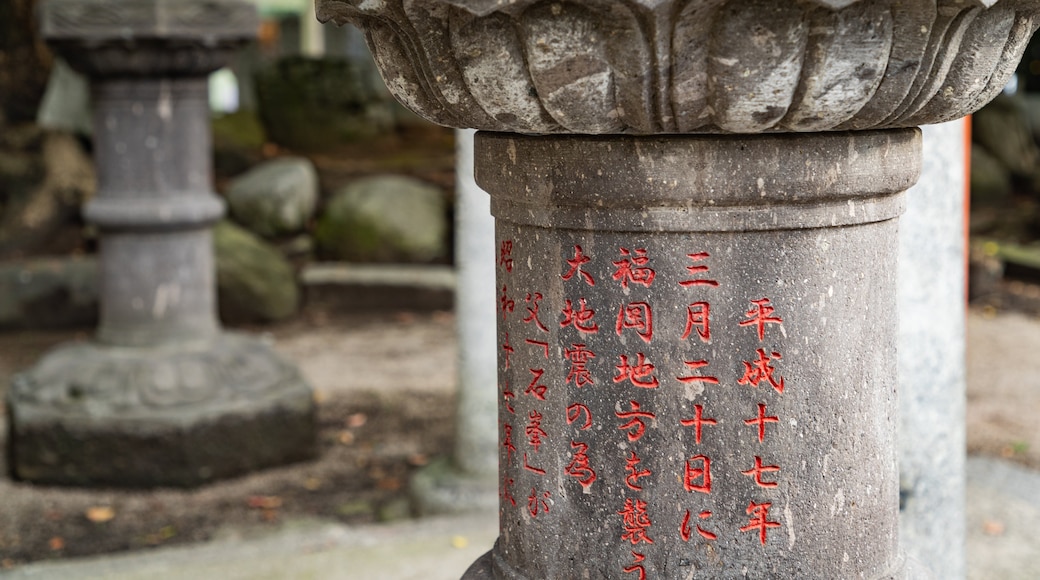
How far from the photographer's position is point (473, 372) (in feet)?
14.2

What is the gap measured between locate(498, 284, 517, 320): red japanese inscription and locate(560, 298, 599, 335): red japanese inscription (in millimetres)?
134

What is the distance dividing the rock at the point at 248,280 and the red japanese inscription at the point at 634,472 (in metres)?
6.14

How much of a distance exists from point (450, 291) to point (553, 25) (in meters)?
6.59

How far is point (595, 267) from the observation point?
5.86ft

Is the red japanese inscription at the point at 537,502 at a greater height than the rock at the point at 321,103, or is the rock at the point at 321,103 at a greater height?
the rock at the point at 321,103

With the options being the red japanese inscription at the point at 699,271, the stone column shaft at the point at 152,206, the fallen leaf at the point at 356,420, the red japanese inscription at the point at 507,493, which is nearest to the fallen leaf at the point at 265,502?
the stone column shaft at the point at 152,206

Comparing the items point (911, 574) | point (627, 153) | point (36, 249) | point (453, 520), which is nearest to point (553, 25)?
point (627, 153)

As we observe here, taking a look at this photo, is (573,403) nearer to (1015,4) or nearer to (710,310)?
(710,310)

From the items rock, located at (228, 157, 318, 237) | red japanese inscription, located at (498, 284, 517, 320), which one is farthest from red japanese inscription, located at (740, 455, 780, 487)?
rock, located at (228, 157, 318, 237)

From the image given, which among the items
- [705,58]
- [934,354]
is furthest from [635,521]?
[934,354]

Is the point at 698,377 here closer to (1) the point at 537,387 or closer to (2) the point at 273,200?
(1) the point at 537,387

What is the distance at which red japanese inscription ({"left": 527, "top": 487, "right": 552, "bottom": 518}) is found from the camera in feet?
6.24

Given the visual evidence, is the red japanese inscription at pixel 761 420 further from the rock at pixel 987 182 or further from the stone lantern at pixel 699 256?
the rock at pixel 987 182

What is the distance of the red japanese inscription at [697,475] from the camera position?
1783 mm
